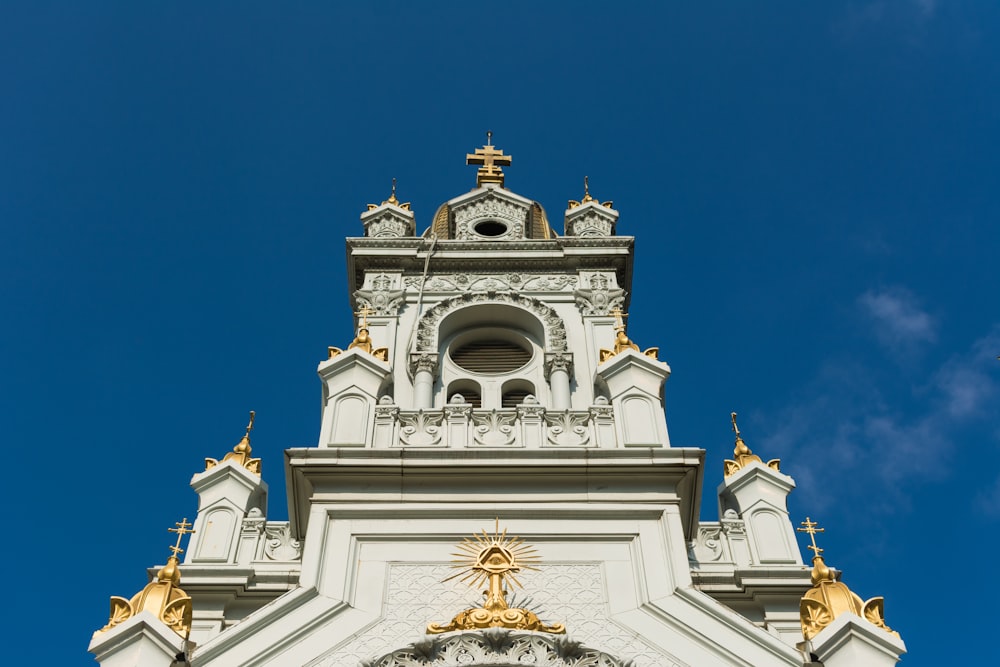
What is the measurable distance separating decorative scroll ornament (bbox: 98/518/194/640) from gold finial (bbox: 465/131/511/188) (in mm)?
→ 18923

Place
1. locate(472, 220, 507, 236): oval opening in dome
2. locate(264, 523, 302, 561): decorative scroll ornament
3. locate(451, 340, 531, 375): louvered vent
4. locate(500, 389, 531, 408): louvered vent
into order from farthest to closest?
locate(472, 220, 507, 236): oval opening in dome → locate(451, 340, 531, 375): louvered vent → locate(500, 389, 531, 408): louvered vent → locate(264, 523, 302, 561): decorative scroll ornament

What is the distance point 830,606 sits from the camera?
46.6 feet

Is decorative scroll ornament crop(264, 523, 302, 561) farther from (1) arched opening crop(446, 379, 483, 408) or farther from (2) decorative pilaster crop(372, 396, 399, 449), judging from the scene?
(1) arched opening crop(446, 379, 483, 408)

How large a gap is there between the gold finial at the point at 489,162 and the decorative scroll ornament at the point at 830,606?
18.9 m

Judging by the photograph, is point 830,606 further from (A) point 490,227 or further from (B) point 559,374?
(A) point 490,227

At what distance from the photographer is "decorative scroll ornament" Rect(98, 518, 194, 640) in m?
14.0

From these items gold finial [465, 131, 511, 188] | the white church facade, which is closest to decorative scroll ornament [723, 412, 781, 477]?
the white church facade

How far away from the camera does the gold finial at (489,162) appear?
31.9m

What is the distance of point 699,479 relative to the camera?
16.7m

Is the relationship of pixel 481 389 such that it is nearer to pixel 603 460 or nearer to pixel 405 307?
pixel 405 307

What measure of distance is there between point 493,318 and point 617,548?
9.77m

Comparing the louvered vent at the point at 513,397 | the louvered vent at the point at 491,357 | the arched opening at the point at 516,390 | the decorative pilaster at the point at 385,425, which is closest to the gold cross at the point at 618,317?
the louvered vent at the point at 491,357

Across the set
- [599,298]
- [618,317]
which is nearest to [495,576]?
[618,317]

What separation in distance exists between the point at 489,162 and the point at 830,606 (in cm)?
2040
